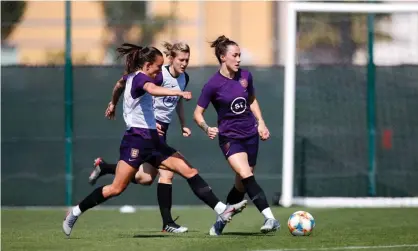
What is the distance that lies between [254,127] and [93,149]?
21.3 ft

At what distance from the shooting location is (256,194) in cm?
1046

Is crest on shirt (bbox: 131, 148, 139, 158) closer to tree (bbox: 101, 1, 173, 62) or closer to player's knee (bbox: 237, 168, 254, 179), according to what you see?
player's knee (bbox: 237, 168, 254, 179)

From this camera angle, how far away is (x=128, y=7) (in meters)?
18.1

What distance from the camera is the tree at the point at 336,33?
16406mm

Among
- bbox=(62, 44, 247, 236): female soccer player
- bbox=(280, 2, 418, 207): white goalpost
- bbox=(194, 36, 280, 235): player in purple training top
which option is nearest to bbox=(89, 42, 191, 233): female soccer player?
bbox=(194, 36, 280, 235): player in purple training top

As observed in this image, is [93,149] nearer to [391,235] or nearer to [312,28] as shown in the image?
[312,28]

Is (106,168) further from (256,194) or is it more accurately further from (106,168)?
(256,194)

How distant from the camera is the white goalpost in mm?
15906

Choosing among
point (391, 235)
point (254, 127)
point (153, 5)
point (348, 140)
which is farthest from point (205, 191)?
point (153, 5)

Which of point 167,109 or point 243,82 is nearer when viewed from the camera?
point 243,82

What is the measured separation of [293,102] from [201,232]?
16.7 ft

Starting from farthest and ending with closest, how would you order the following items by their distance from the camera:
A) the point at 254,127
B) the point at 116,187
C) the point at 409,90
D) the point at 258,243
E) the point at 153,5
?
the point at 153,5 < the point at 409,90 < the point at 254,127 < the point at 116,187 < the point at 258,243

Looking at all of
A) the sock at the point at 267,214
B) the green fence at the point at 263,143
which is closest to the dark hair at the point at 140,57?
the sock at the point at 267,214

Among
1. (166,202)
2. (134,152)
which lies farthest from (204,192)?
(166,202)
